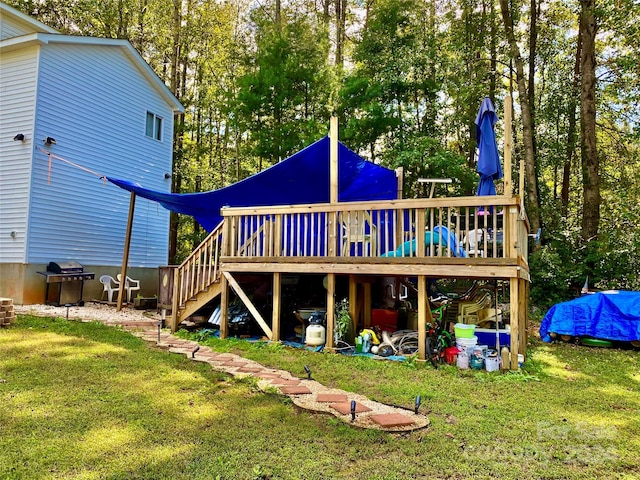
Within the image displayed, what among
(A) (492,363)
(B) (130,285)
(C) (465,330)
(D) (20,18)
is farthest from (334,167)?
(D) (20,18)

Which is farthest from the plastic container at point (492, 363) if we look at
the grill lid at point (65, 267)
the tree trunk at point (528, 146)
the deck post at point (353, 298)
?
the grill lid at point (65, 267)

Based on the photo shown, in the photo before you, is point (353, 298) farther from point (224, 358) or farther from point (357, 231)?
point (224, 358)

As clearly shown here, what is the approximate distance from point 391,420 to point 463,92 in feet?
41.0

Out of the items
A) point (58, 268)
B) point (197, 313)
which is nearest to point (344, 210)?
point (197, 313)

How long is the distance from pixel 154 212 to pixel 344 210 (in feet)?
30.9

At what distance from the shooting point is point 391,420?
3.56 m

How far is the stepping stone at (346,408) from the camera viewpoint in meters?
3.80

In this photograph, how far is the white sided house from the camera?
34.0 ft

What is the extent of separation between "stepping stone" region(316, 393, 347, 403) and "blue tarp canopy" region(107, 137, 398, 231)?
4294 mm

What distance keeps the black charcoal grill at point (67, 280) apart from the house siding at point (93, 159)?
330 mm

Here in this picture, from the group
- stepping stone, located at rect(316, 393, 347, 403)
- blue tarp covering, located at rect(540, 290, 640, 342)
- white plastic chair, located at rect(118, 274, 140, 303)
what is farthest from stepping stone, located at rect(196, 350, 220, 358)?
white plastic chair, located at rect(118, 274, 140, 303)

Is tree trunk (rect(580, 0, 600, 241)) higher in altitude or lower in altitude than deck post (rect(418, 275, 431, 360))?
Result: higher

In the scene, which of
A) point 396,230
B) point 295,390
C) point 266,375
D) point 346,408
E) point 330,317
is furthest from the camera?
point 396,230

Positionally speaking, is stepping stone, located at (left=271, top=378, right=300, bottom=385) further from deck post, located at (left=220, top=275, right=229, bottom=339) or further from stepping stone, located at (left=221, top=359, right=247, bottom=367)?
deck post, located at (left=220, top=275, right=229, bottom=339)
